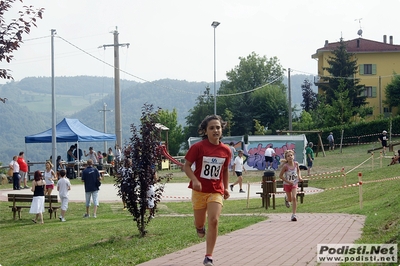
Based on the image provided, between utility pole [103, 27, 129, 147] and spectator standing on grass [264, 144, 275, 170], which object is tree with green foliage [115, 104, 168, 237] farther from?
utility pole [103, 27, 129, 147]

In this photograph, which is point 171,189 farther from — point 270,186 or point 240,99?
point 240,99

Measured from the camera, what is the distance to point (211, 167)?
30.0 feet

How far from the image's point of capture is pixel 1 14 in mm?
11648

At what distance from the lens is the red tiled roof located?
300ft

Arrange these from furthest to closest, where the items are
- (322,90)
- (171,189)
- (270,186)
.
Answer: (322,90) → (171,189) → (270,186)

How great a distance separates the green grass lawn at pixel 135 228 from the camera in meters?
11.1

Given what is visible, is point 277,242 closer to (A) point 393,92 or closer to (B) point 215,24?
(B) point 215,24

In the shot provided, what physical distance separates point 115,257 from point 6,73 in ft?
11.9

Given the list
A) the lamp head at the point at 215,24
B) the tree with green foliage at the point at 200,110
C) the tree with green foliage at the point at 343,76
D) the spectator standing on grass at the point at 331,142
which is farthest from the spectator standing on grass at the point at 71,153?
the tree with green foliage at the point at 200,110

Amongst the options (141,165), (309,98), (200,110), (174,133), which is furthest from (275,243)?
(174,133)

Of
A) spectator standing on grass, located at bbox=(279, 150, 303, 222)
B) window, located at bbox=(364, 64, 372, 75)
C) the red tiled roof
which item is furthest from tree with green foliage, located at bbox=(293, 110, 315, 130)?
spectator standing on grass, located at bbox=(279, 150, 303, 222)

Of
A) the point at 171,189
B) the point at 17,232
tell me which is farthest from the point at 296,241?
the point at 171,189

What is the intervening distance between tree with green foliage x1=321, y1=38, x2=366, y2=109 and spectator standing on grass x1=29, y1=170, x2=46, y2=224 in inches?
2554

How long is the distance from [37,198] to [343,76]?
67750 mm
